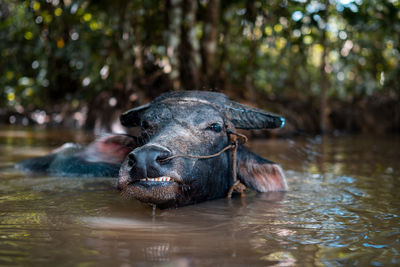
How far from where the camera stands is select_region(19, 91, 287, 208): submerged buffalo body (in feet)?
9.84

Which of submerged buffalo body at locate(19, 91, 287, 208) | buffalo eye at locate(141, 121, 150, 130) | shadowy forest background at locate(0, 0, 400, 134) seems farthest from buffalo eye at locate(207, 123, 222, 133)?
shadowy forest background at locate(0, 0, 400, 134)

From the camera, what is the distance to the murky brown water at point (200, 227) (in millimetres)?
2094

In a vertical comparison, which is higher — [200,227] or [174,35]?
[174,35]

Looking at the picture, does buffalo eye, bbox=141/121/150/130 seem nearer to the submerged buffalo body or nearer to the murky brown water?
the submerged buffalo body

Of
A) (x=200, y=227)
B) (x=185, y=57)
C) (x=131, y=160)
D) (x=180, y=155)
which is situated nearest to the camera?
(x=200, y=227)

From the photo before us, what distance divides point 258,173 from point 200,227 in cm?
167

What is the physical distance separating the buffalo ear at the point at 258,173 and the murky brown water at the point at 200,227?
15cm

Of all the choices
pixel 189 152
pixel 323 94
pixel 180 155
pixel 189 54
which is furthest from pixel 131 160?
pixel 323 94

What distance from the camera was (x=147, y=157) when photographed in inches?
113

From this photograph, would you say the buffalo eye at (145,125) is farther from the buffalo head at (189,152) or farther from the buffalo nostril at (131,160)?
the buffalo nostril at (131,160)

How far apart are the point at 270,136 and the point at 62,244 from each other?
34.0 ft

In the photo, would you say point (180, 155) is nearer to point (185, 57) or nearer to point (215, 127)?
point (215, 127)

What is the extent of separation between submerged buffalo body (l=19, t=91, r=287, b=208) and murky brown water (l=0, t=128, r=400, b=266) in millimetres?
163

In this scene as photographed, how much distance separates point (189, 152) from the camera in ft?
11.0
